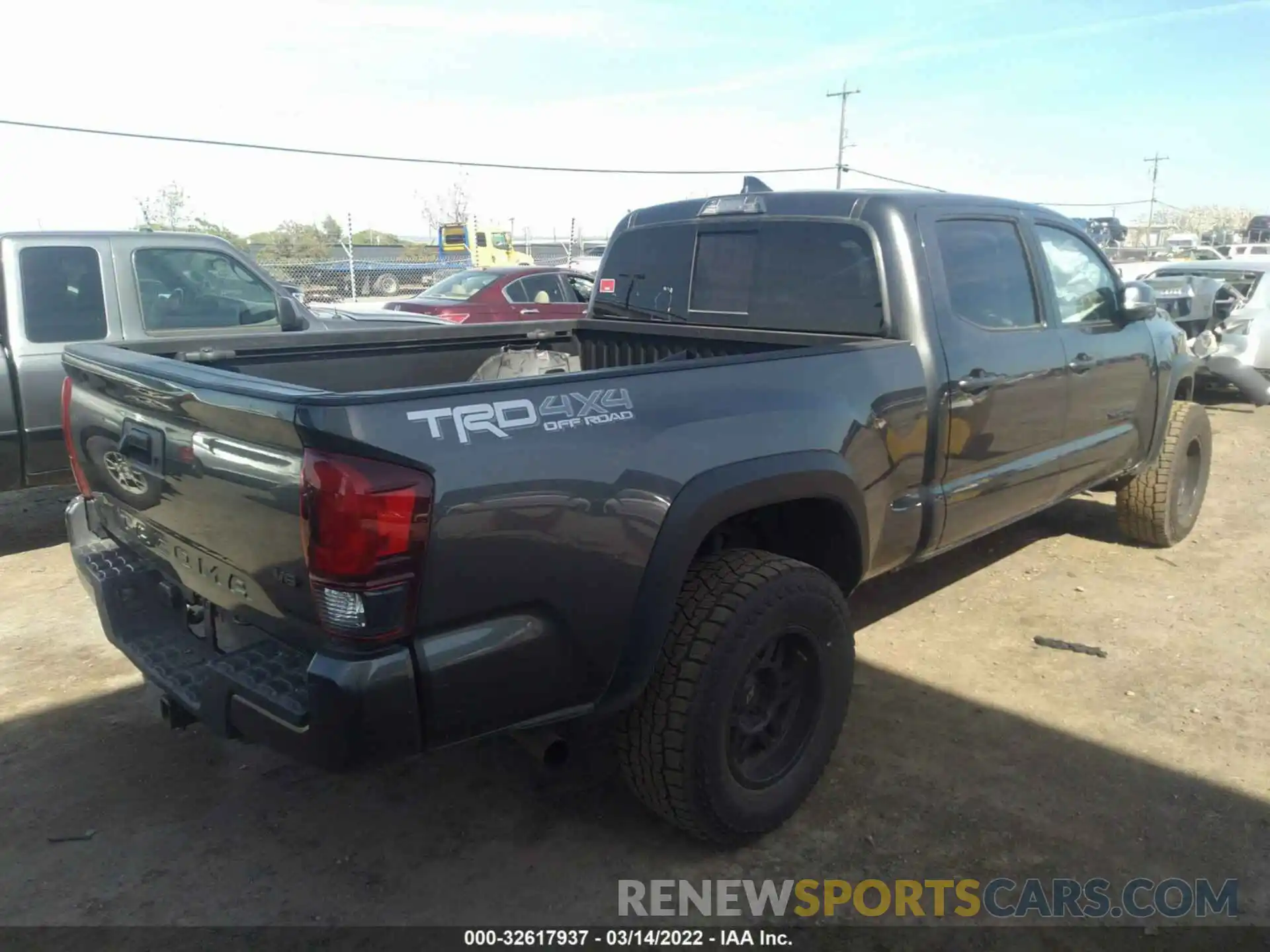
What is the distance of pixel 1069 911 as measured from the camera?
253 centimetres

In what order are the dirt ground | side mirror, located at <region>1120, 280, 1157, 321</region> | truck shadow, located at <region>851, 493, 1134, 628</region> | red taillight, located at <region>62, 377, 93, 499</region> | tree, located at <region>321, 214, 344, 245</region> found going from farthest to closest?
1. tree, located at <region>321, 214, 344, 245</region>
2. truck shadow, located at <region>851, 493, 1134, 628</region>
3. side mirror, located at <region>1120, 280, 1157, 321</region>
4. red taillight, located at <region>62, 377, 93, 499</region>
5. the dirt ground

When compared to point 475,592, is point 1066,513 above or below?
below

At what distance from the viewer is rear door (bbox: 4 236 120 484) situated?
508 cm

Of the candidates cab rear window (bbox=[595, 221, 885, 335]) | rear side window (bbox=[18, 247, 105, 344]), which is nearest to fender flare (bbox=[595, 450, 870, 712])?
cab rear window (bbox=[595, 221, 885, 335])

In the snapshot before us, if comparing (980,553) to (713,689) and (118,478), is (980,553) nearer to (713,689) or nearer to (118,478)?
(713,689)

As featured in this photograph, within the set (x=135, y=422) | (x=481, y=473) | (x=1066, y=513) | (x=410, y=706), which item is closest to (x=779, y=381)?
(x=481, y=473)

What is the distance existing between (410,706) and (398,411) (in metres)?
0.64

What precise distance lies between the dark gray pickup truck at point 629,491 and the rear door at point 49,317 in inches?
93.2

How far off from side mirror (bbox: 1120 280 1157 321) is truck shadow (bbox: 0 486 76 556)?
6.06 meters

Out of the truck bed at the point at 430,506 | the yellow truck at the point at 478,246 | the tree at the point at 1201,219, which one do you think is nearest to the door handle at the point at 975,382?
the truck bed at the point at 430,506

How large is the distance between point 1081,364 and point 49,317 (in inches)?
215

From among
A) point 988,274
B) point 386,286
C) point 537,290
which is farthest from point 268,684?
point 386,286

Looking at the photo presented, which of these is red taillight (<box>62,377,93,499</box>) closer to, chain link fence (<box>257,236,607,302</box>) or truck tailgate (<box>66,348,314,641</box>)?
truck tailgate (<box>66,348,314,641</box>)

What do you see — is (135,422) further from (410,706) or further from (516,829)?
(516,829)
